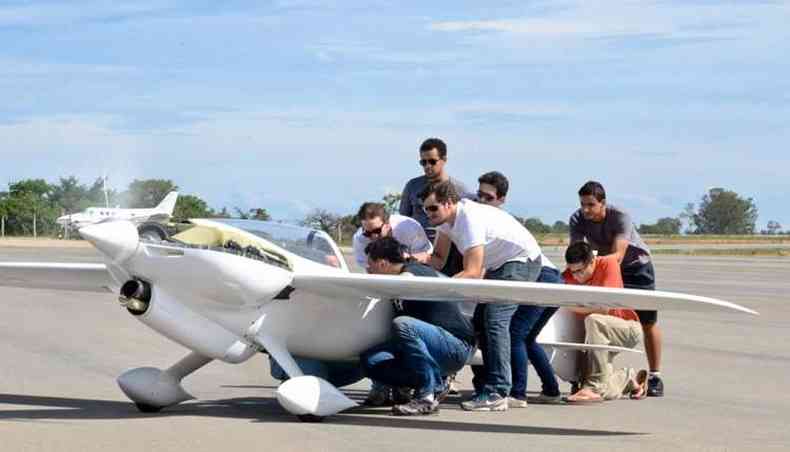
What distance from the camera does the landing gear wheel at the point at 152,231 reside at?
8367mm

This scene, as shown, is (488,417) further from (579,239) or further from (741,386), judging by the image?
(741,386)

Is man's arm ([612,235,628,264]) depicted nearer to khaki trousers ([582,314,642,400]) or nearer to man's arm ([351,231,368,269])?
khaki trousers ([582,314,642,400])

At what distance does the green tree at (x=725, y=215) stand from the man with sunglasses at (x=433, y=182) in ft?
457

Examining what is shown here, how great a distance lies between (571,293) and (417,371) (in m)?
1.36

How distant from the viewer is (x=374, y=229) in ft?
32.6

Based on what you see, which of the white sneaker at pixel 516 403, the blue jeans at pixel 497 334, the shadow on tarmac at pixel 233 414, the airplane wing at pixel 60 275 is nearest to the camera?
the shadow on tarmac at pixel 233 414

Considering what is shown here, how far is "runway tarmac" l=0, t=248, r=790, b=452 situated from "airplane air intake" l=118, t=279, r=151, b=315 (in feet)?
2.34

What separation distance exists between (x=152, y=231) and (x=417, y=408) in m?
2.14

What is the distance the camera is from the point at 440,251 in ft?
32.3

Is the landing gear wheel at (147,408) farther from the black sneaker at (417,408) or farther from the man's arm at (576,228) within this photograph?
the man's arm at (576,228)

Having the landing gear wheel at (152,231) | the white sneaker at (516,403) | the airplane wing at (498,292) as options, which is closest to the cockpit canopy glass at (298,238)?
the airplane wing at (498,292)

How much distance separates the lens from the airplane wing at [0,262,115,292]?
10070mm

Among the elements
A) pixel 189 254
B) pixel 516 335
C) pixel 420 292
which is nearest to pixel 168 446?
pixel 189 254

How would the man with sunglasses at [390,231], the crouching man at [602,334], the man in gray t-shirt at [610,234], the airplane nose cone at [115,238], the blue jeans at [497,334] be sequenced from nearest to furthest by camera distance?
the airplane nose cone at [115,238] → the blue jeans at [497,334] → the man with sunglasses at [390,231] → the crouching man at [602,334] → the man in gray t-shirt at [610,234]
